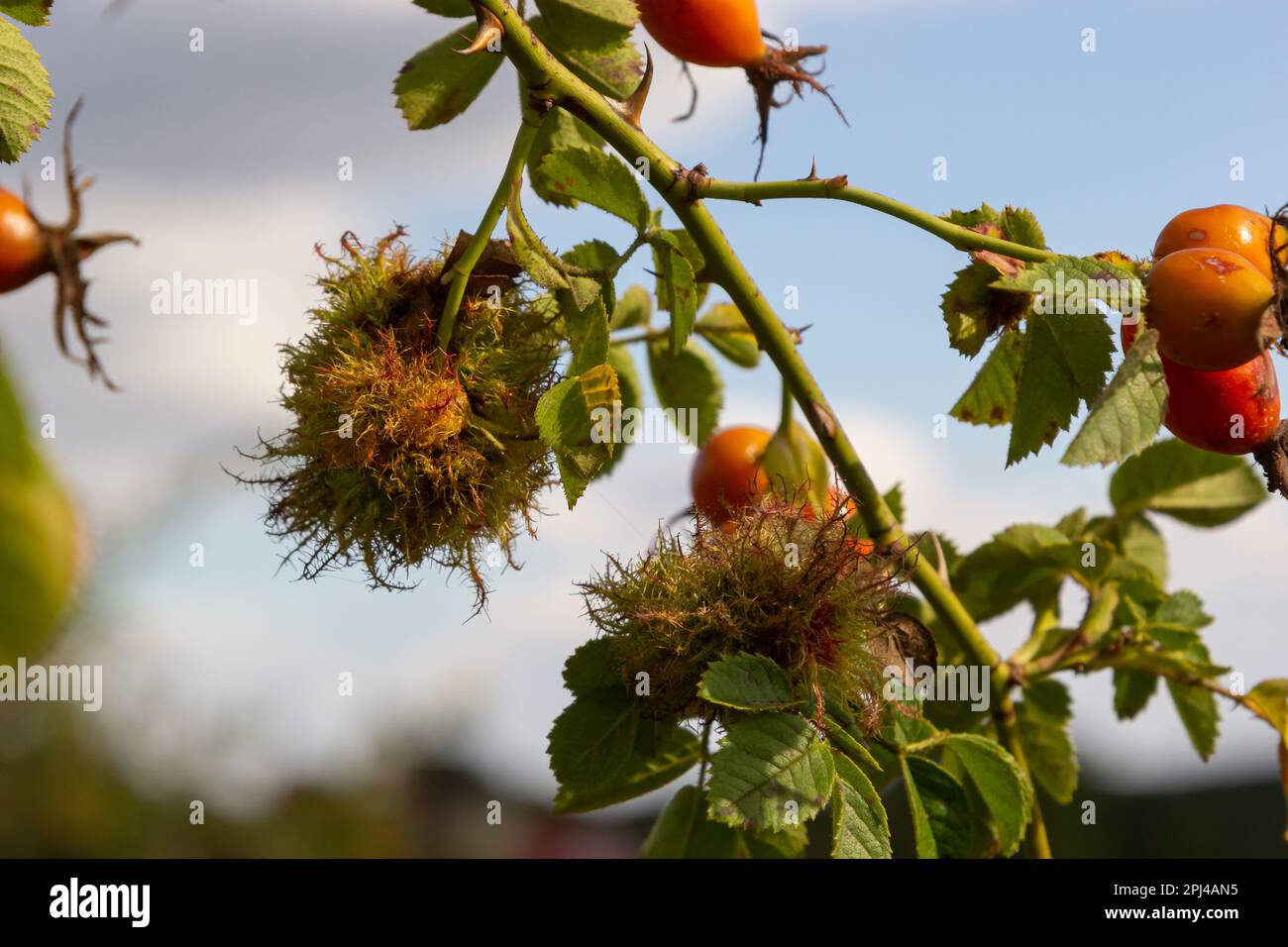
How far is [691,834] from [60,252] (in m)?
1.02

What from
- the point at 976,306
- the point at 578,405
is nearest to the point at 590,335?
the point at 578,405

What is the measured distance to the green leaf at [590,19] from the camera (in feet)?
4.20

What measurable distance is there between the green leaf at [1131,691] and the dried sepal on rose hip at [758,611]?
599 mm

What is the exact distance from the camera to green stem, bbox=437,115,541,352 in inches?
47.5

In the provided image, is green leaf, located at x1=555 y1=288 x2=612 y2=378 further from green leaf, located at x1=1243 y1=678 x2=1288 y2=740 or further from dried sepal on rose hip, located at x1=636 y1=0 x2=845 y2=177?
green leaf, located at x1=1243 y1=678 x2=1288 y2=740

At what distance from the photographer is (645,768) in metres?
1.42

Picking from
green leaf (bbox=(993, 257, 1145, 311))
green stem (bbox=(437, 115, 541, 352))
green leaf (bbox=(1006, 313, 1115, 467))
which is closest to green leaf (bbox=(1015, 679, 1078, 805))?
green leaf (bbox=(1006, 313, 1115, 467))

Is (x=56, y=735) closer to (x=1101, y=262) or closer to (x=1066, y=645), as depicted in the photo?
(x=1066, y=645)

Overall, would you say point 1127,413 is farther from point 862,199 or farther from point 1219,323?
point 862,199

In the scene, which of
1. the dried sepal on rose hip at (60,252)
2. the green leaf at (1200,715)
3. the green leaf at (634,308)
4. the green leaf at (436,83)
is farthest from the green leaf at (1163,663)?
the dried sepal on rose hip at (60,252)

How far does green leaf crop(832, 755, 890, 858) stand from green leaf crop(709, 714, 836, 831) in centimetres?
2

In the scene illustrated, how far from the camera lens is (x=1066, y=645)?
63.3 inches
